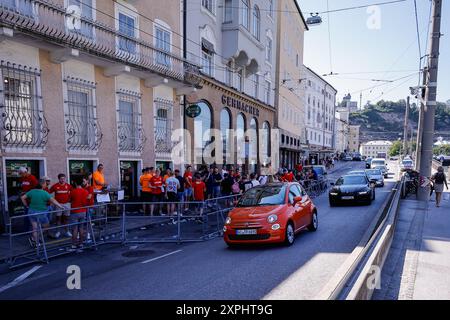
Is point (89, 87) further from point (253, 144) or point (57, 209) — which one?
point (253, 144)

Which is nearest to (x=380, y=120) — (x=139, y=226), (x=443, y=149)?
(x=443, y=149)

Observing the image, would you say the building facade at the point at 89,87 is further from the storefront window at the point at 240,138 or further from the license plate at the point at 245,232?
the storefront window at the point at 240,138

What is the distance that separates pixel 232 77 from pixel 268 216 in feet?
57.5

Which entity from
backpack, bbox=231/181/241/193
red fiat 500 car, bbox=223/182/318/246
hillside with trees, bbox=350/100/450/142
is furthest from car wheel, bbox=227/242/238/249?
hillside with trees, bbox=350/100/450/142

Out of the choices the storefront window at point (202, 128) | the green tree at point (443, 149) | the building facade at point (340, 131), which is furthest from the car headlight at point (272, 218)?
the green tree at point (443, 149)

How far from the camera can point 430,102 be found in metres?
15.9

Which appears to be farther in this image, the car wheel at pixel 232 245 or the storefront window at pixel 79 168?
the storefront window at pixel 79 168

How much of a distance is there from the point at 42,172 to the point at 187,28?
1128 cm

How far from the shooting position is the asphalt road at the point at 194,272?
5.56 meters

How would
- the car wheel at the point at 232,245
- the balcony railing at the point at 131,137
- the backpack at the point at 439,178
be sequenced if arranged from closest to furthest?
1. the car wheel at the point at 232,245
2. the balcony railing at the point at 131,137
3. the backpack at the point at 439,178

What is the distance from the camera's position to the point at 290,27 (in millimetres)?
39094

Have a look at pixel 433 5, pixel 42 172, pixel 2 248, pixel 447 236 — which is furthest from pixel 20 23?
pixel 433 5

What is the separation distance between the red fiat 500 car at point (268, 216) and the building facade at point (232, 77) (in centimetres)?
908

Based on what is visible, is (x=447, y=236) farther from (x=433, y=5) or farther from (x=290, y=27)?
(x=290, y=27)
